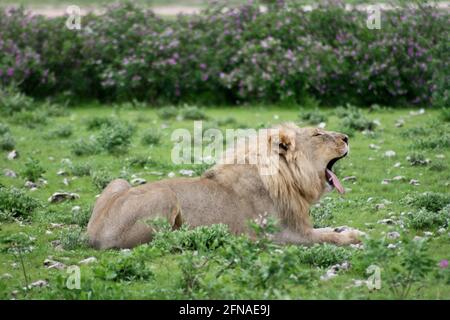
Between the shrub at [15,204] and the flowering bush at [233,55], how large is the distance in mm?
8610

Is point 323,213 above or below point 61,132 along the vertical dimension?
above

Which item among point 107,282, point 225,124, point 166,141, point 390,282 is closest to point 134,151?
point 166,141

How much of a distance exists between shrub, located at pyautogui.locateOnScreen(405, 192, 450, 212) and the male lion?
3.84 feet

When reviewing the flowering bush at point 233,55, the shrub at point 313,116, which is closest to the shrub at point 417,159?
the shrub at point 313,116

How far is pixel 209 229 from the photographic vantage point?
9.02m

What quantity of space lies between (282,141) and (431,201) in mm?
2025

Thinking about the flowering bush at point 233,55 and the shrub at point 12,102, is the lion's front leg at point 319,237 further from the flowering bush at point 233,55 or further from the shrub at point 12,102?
the shrub at point 12,102

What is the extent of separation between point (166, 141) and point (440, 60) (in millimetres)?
5531

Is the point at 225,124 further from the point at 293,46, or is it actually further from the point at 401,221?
the point at 401,221

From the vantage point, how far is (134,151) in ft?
48.7

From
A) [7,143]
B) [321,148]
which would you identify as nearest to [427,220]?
[321,148]

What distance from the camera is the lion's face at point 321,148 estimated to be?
1006 centimetres

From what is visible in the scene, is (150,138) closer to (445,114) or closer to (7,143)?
(7,143)

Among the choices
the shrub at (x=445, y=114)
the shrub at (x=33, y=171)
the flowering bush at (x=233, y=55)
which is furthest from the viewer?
the flowering bush at (x=233, y=55)
